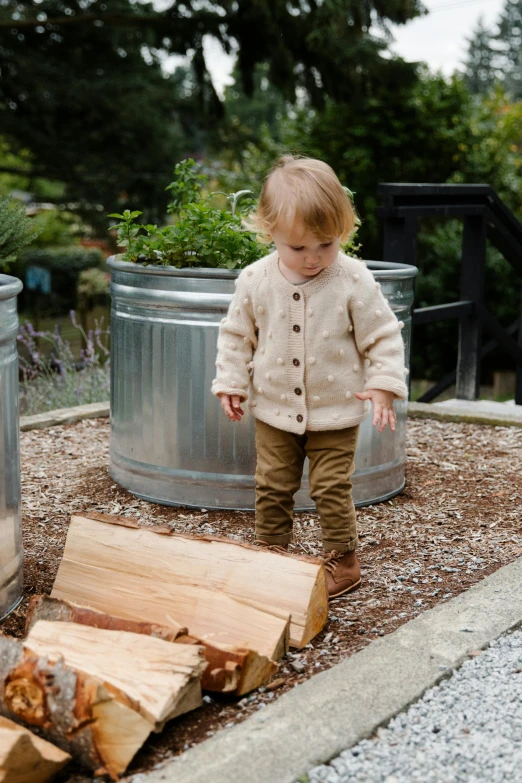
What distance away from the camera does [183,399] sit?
356cm

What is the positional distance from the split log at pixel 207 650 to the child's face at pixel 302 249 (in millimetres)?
1062

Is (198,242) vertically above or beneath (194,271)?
above

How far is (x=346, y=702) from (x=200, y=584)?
0.62 meters

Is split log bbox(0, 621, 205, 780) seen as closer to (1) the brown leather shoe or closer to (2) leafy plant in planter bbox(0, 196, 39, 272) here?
(1) the brown leather shoe

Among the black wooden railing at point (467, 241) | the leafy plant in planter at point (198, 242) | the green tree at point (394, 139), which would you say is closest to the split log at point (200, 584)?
the leafy plant in planter at point (198, 242)

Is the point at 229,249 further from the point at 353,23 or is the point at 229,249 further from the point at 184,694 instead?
the point at 353,23

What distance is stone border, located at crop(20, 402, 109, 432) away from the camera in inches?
198

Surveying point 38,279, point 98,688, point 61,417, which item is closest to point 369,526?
point 98,688

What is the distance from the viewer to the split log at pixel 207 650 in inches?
83.0

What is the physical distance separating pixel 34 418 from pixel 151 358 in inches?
68.7

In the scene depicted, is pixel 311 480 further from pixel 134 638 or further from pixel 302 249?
pixel 134 638

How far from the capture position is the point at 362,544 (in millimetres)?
3328

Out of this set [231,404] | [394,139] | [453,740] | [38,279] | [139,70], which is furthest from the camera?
[38,279]

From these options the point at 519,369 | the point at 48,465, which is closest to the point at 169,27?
the point at 519,369
